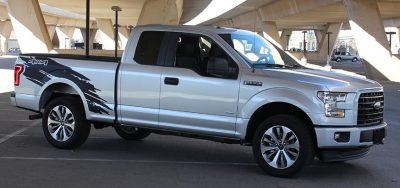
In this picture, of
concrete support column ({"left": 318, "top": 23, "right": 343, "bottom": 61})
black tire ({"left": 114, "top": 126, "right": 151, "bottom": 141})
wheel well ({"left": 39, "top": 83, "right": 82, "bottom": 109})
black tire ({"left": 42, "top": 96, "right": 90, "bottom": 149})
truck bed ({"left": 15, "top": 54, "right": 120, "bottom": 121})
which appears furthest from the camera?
concrete support column ({"left": 318, "top": 23, "right": 343, "bottom": 61})

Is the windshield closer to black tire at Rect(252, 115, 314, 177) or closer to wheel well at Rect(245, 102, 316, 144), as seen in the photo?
wheel well at Rect(245, 102, 316, 144)

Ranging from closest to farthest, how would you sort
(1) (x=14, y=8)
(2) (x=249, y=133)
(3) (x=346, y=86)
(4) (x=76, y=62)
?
(3) (x=346, y=86)
(2) (x=249, y=133)
(4) (x=76, y=62)
(1) (x=14, y=8)

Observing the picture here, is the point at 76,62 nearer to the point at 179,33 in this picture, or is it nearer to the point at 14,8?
the point at 179,33

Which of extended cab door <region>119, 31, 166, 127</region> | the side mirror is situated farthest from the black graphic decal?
the side mirror

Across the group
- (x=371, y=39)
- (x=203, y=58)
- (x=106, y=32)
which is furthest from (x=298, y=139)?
(x=106, y=32)

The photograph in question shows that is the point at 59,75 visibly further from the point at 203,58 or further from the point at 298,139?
the point at 298,139

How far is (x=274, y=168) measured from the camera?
302 inches

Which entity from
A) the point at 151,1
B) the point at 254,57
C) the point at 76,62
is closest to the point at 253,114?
the point at 254,57

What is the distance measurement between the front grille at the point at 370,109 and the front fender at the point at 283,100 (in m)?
0.57

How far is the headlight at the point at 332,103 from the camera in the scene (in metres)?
7.32

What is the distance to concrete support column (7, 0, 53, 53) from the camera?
1332 inches

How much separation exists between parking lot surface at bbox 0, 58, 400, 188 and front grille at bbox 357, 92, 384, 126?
2.55 feet

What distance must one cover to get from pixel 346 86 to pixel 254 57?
55.9 inches

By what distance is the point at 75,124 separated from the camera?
366 inches
